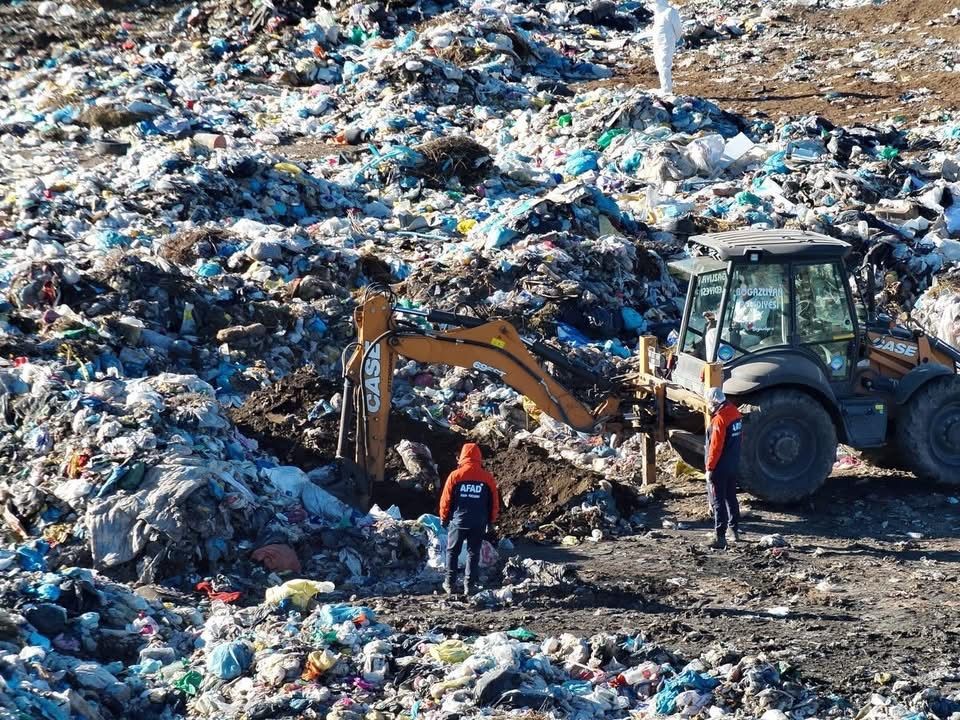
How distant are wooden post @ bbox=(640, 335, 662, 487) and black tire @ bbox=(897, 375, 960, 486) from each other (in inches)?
67.2

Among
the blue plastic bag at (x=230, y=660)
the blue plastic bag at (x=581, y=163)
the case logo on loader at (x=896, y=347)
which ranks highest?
the blue plastic bag at (x=581, y=163)

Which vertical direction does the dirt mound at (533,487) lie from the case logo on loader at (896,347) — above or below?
below

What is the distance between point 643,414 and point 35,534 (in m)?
4.10

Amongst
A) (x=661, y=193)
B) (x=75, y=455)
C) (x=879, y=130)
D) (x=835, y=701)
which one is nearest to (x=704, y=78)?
(x=879, y=130)

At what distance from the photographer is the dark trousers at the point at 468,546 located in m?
7.96

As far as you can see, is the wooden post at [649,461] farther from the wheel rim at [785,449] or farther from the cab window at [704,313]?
the wheel rim at [785,449]

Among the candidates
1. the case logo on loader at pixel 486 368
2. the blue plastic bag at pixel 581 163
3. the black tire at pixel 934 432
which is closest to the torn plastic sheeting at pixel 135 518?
the case logo on loader at pixel 486 368

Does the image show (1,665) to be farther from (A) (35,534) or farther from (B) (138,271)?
(B) (138,271)

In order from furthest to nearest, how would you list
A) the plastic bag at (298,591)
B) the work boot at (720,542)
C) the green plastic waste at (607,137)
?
1. the green plastic waste at (607,137)
2. the work boot at (720,542)
3. the plastic bag at (298,591)

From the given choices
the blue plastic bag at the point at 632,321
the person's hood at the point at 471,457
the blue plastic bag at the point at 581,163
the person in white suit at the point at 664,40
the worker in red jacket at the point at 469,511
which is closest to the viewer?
the worker in red jacket at the point at 469,511

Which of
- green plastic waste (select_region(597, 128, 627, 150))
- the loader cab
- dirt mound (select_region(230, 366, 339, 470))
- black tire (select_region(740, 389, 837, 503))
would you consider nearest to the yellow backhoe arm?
dirt mound (select_region(230, 366, 339, 470))

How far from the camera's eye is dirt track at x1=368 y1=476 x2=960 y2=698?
7.11 metres

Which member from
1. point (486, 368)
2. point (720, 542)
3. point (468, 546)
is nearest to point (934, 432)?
point (720, 542)

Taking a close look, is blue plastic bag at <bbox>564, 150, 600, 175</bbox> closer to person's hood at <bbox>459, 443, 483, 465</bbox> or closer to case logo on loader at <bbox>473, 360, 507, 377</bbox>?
case logo on loader at <bbox>473, 360, 507, 377</bbox>
